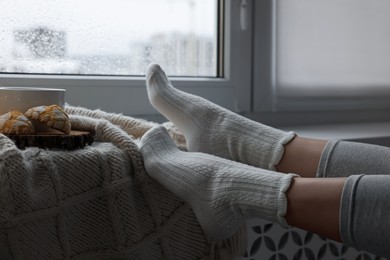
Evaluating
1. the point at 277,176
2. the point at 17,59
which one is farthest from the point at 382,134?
the point at 17,59

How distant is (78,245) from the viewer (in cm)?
67

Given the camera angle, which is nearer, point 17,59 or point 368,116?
point 17,59

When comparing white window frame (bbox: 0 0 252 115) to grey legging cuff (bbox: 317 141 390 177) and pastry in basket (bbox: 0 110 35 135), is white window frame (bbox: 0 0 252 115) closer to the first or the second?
pastry in basket (bbox: 0 110 35 135)

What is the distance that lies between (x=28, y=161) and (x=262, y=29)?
31.3 inches

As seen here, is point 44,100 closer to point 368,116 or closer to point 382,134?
point 382,134

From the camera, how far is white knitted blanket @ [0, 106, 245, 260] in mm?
613

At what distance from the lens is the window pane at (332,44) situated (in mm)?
1338

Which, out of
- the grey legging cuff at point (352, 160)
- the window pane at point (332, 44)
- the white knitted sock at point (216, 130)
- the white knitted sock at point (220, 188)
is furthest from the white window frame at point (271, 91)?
the white knitted sock at point (220, 188)

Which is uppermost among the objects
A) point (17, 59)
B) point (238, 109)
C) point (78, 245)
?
point (17, 59)

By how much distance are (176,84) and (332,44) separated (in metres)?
0.49

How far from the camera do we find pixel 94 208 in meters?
0.69

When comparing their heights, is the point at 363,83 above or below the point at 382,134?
above

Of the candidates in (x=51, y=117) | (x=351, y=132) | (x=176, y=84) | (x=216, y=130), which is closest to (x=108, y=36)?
(x=176, y=84)

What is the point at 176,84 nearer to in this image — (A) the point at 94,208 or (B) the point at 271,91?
(B) the point at 271,91
